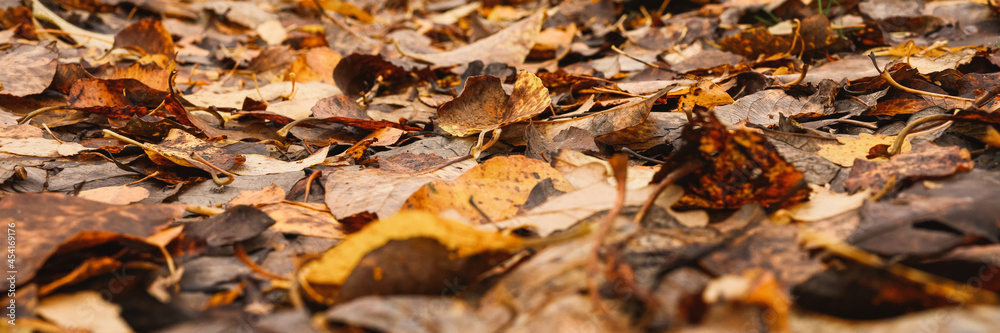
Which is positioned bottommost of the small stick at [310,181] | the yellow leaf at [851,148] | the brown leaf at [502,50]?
the brown leaf at [502,50]

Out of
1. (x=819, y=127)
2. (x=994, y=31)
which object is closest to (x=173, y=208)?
(x=819, y=127)

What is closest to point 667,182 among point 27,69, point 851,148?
point 851,148

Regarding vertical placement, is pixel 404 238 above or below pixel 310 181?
above

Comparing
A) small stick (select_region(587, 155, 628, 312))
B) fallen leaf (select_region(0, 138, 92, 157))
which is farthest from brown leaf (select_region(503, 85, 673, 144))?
fallen leaf (select_region(0, 138, 92, 157))

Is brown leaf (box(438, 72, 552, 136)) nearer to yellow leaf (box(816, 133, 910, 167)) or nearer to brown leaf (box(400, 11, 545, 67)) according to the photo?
yellow leaf (box(816, 133, 910, 167))

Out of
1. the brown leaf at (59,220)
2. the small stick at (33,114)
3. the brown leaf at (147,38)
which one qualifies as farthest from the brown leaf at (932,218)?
the brown leaf at (147,38)

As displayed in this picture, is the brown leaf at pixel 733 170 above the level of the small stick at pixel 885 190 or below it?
above

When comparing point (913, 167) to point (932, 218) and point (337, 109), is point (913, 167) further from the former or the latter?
point (337, 109)

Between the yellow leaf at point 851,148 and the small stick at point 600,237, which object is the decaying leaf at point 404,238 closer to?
the small stick at point 600,237
